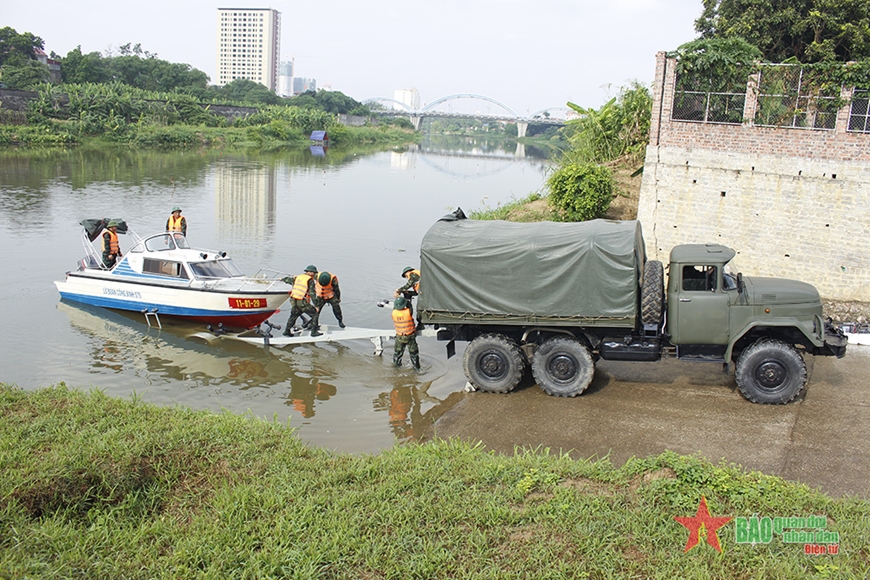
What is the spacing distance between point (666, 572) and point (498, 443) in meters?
3.76

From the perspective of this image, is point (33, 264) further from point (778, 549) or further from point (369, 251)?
Result: point (778, 549)

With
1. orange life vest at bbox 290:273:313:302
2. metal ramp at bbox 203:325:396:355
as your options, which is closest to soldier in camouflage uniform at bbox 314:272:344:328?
orange life vest at bbox 290:273:313:302

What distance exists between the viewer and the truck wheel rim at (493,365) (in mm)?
11312

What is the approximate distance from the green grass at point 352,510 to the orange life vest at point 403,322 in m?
3.90

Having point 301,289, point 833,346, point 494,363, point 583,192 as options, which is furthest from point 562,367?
point 583,192

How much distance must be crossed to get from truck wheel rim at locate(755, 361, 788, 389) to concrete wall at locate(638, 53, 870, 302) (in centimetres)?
590

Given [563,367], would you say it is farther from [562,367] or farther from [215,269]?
[215,269]

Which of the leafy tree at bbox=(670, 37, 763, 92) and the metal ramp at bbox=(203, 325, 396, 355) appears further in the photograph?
the leafy tree at bbox=(670, 37, 763, 92)

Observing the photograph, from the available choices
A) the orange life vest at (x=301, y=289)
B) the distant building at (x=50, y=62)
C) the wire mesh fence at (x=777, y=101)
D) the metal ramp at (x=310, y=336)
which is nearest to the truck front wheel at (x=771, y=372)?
the metal ramp at (x=310, y=336)

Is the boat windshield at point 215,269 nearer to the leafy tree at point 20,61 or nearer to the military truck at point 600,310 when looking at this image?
the military truck at point 600,310

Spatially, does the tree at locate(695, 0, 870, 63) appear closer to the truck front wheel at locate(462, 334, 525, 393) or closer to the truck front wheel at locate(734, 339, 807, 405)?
the truck front wheel at locate(734, 339, 807, 405)

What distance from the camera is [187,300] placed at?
1480 cm

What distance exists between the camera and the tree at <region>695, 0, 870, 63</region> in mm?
20156

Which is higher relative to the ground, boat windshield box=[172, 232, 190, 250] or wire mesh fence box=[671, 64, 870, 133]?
wire mesh fence box=[671, 64, 870, 133]
